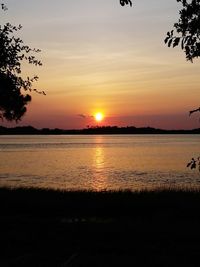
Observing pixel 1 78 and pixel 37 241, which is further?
pixel 1 78

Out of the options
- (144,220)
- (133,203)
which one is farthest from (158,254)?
(133,203)

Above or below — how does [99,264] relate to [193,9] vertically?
below

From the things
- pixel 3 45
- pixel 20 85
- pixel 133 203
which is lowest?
pixel 133 203

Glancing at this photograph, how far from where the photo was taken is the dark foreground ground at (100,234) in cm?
1172

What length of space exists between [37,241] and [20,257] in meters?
2.30

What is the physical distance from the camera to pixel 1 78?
2386 cm

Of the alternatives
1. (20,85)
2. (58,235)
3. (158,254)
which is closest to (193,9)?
(158,254)

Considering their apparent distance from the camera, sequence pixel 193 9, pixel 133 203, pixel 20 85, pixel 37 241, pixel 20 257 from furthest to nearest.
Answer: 1. pixel 20 85
2. pixel 133 203
3. pixel 37 241
4. pixel 20 257
5. pixel 193 9

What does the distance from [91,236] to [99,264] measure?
3322 millimetres

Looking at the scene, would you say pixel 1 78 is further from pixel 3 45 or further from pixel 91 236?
pixel 91 236

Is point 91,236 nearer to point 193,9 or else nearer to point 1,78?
point 193,9

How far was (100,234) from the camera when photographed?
48.6 ft

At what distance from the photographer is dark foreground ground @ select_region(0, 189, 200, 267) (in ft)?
38.4

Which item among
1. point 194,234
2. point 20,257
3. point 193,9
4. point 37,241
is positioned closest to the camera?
point 193,9
